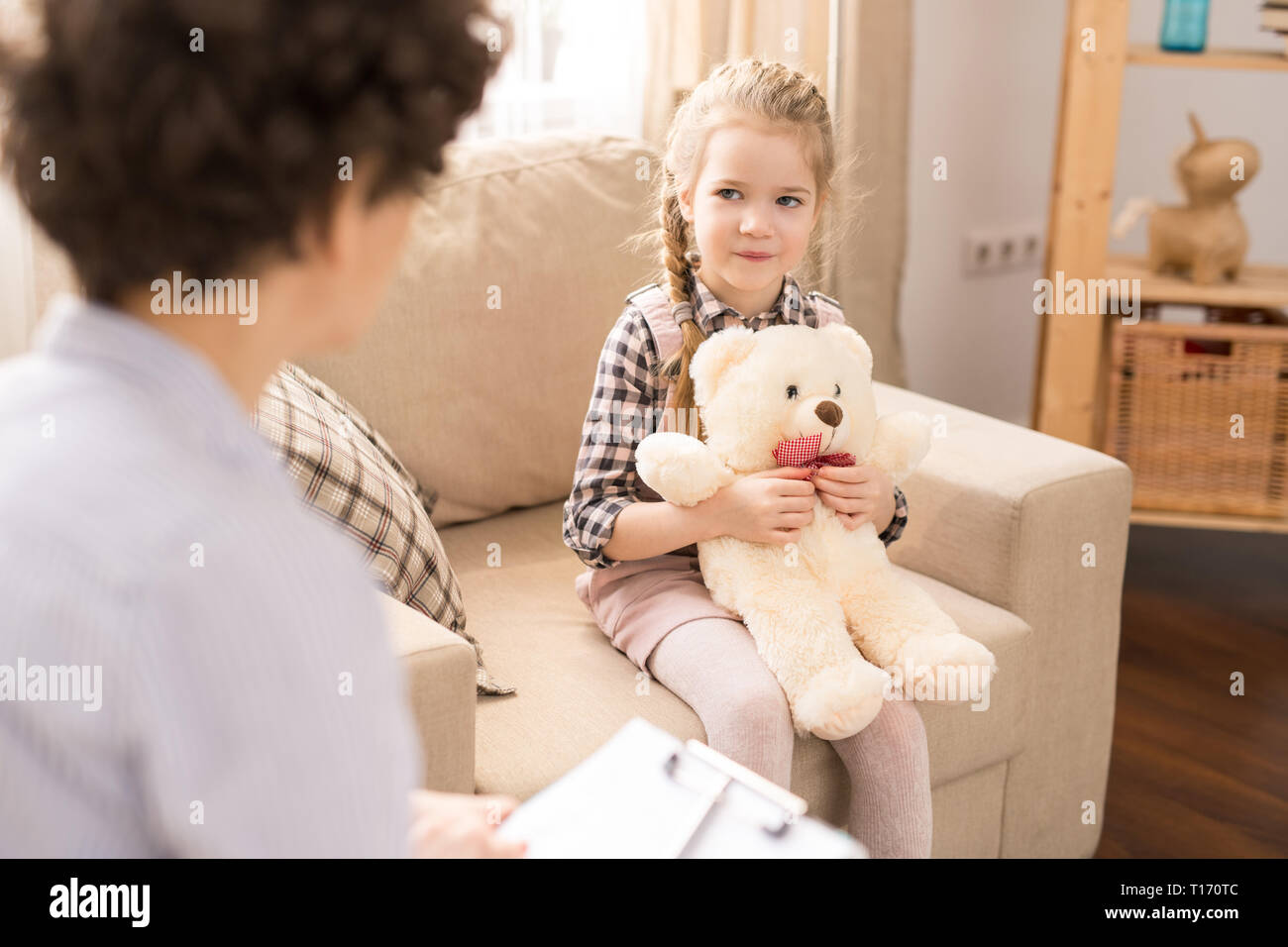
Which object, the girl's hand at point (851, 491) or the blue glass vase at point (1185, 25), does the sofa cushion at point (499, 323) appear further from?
the blue glass vase at point (1185, 25)

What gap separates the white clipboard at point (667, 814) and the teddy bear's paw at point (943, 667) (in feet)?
1.33

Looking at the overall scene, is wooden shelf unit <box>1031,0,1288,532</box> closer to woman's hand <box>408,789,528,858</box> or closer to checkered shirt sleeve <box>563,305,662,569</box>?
checkered shirt sleeve <box>563,305,662,569</box>

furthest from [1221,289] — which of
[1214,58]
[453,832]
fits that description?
[453,832]

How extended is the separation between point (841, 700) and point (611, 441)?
15.8 inches

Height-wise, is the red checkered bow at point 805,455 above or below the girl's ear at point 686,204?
below

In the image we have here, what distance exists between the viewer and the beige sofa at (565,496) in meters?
1.47

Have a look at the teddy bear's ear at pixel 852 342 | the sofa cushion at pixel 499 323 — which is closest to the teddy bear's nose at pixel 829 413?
the teddy bear's ear at pixel 852 342

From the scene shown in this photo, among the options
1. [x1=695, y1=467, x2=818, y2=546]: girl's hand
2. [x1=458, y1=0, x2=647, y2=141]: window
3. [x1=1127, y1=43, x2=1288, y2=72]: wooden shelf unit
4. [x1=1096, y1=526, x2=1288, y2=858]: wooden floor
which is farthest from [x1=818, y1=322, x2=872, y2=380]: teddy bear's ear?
[x1=1127, y1=43, x2=1288, y2=72]: wooden shelf unit

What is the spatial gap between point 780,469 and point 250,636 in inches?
35.1

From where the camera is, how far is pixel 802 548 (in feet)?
4.51

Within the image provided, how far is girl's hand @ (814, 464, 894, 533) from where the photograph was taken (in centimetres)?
138

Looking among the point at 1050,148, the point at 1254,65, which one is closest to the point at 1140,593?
the point at 1254,65
